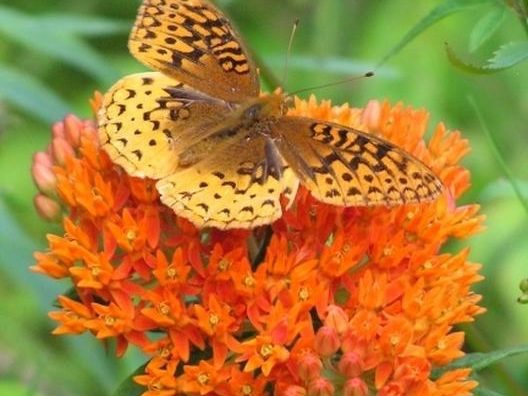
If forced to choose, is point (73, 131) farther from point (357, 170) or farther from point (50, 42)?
point (50, 42)

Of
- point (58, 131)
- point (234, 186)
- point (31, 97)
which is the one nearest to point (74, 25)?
point (31, 97)

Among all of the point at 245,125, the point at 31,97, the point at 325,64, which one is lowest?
the point at 31,97

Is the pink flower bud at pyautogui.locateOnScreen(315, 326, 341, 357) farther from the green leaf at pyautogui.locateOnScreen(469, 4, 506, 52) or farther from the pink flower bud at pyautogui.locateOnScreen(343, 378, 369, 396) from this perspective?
the green leaf at pyautogui.locateOnScreen(469, 4, 506, 52)

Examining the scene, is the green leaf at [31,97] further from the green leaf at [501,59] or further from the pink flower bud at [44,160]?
the green leaf at [501,59]

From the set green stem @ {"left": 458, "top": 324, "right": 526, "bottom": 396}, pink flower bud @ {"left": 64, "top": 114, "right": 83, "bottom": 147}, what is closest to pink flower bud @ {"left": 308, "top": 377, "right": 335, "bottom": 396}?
green stem @ {"left": 458, "top": 324, "right": 526, "bottom": 396}

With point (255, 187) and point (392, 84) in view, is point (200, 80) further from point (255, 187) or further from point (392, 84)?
point (392, 84)

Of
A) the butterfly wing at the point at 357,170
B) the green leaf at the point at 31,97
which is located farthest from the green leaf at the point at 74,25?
the butterfly wing at the point at 357,170

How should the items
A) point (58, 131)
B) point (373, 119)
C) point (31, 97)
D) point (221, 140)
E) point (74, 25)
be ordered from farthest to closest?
1. point (74, 25)
2. point (31, 97)
3. point (373, 119)
4. point (58, 131)
5. point (221, 140)
